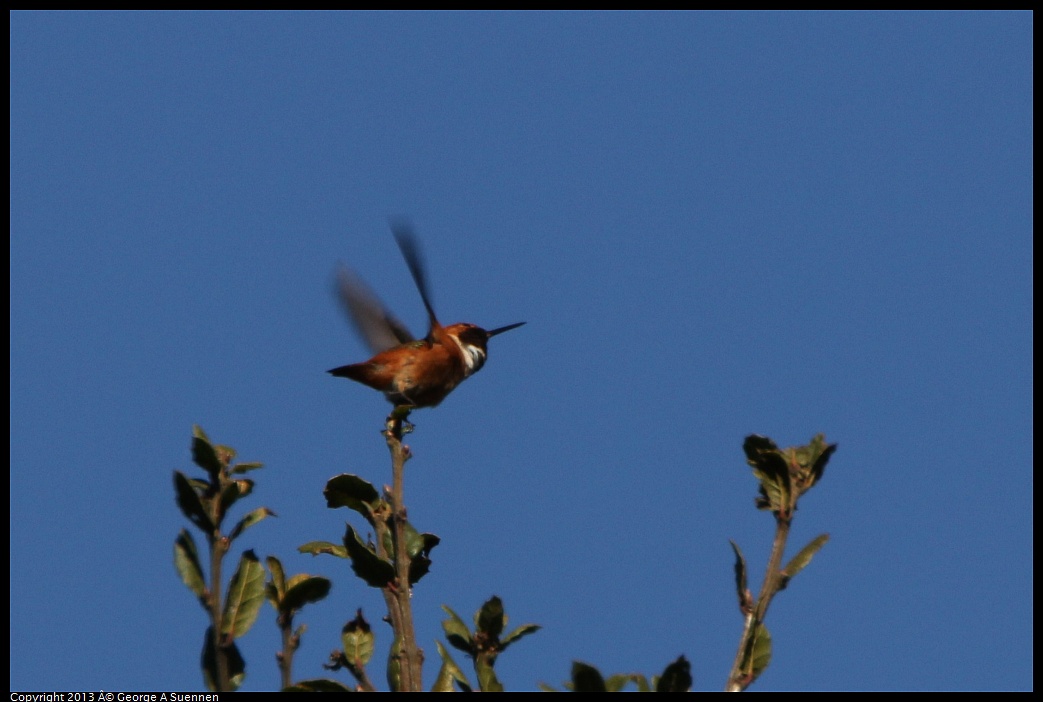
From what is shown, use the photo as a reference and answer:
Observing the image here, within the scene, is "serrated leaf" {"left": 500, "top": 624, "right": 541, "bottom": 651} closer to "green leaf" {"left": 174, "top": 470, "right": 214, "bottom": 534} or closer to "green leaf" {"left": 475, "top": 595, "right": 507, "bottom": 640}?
"green leaf" {"left": 475, "top": 595, "right": 507, "bottom": 640}

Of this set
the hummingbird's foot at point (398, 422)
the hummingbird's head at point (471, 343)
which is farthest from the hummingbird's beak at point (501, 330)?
the hummingbird's foot at point (398, 422)

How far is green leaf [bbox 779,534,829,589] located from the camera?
3.18 m

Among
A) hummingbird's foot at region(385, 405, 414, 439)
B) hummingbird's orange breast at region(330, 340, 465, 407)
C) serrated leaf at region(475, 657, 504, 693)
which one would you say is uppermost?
hummingbird's orange breast at region(330, 340, 465, 407)

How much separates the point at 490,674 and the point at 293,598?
2.19 feet

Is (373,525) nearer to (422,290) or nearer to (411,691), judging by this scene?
(411,691)

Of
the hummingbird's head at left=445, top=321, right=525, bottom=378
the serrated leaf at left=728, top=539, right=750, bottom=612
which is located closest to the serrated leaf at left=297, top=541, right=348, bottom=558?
the serrated leaf at left=728, top=539, right=750, bottom=612

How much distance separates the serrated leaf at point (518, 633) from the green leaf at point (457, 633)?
11 cm

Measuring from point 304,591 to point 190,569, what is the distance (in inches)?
17.6

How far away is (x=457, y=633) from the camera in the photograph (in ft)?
12.4

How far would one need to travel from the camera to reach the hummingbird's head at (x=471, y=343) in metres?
8.10

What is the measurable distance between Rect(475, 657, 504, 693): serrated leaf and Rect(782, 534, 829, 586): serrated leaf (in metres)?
0.92

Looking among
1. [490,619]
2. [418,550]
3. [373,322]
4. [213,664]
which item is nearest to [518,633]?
[490,619]
